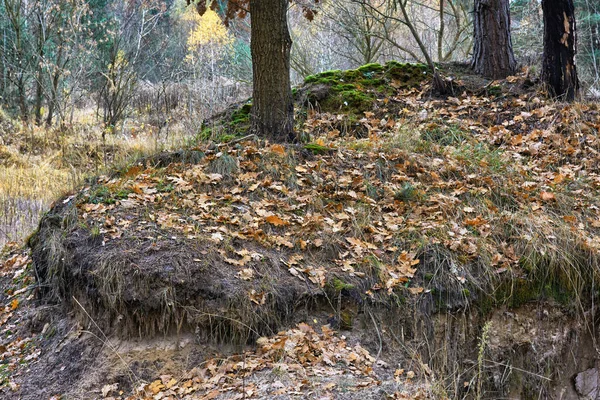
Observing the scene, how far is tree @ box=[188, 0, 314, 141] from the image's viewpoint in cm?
612

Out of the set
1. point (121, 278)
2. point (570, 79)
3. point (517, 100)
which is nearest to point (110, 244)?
point (121, 278)

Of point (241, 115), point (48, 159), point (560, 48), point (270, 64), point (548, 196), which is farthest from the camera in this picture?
point (48, 159)

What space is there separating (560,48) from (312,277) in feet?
17.8

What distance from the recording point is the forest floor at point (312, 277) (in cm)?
425

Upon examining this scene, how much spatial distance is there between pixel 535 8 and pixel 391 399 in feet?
47.3

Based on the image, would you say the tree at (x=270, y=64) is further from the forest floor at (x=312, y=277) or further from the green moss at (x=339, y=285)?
the green moss at (x=339, y=285)

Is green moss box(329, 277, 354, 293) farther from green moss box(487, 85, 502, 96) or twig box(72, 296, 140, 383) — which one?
green moss box(487, 85, 502, 96)

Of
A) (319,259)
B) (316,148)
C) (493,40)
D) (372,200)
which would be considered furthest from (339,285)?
(493,40)

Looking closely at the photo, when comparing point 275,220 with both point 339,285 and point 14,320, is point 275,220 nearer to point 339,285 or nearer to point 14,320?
point 339,285

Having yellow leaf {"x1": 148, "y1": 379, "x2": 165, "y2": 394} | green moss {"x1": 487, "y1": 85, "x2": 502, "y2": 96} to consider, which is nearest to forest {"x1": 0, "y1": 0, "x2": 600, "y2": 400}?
yellow leaf {"x1": 148, "y1": 379, "x2": 165, "y2": 394}

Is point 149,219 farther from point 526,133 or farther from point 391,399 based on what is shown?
point 526,133

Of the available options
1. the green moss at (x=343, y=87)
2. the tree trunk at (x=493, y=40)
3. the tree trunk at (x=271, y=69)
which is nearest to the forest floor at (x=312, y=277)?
the tree trunk at (x=271, y=69)

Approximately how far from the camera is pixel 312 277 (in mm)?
4758

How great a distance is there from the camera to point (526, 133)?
7.27 metres
